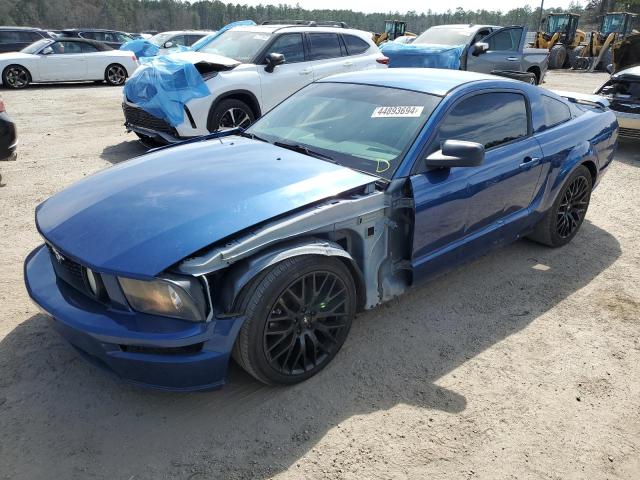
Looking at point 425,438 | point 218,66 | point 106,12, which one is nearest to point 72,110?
point 218,66

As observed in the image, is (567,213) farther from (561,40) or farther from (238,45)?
(561,40)

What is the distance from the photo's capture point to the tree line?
54.6 m

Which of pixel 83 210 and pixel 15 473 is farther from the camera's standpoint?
pixel 83 210

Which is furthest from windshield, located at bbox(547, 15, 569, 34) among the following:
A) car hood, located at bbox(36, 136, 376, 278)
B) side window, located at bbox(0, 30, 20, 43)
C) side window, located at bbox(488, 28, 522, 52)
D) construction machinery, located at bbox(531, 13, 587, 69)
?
car hood, located at bbox(36, 136, 376, 278)

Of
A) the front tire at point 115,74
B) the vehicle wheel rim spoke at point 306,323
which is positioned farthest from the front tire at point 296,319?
the front tire at point 115,74

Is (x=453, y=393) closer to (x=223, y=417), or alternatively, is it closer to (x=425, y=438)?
(x=425, y=438)

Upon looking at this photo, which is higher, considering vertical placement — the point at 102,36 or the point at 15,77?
the point at 102,36

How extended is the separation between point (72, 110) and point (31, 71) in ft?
12.9

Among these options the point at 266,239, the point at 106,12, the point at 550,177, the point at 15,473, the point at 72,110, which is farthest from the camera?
the point at 106,12

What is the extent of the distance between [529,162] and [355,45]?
556 cm

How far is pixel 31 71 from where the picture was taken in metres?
13.2

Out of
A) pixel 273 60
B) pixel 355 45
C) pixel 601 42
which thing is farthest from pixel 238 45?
pixel 601 42

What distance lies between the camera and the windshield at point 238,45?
7621mm

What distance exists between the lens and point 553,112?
427 centimetres
